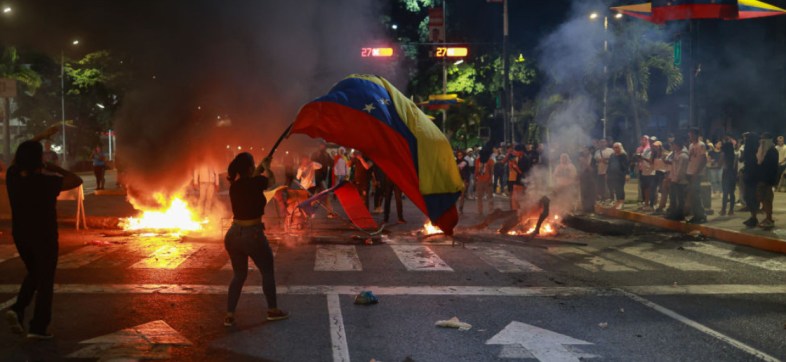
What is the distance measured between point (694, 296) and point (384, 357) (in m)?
4.24

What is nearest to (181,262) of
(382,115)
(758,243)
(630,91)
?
(382,115)

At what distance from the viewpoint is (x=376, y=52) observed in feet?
85.8

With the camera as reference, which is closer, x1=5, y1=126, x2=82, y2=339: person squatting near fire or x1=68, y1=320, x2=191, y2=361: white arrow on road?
x1=68, y1=320, x2=191, y2=361: white arrow on road

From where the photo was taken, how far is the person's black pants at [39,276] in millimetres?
5695

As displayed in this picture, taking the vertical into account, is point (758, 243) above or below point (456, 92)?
below

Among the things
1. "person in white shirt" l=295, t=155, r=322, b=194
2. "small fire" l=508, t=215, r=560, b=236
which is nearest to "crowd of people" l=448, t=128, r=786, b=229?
"small fire" l=508, t=215, r=560, b=236

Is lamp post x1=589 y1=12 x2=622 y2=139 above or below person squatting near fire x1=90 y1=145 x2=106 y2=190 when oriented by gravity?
above

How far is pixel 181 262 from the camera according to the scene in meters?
9.53

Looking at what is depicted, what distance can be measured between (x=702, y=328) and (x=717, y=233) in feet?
24.0

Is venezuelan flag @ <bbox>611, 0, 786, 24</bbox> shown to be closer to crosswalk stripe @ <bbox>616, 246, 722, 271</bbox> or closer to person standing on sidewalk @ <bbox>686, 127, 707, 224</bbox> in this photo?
person standing on sidewalk @ <bbox>686, 127, 707, 224</bbox>

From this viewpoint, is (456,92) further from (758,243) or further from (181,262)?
(181,262)

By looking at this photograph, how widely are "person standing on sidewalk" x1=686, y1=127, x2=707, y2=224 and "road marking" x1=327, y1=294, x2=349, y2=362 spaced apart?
950 centimetres

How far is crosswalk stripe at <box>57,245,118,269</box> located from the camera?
30.5ft

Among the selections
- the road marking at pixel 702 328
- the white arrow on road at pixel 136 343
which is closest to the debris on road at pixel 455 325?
the road marking at pixel 702 328
